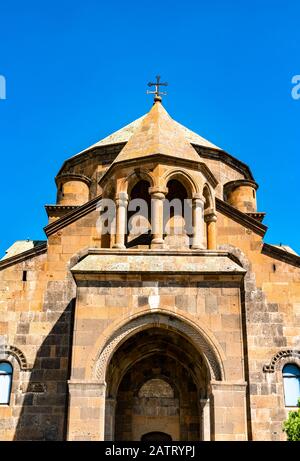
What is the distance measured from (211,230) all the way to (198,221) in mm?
588

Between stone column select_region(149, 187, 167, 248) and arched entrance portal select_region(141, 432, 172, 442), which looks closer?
stone column select_region(149, 187, 167, 248)

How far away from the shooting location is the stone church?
10531mm

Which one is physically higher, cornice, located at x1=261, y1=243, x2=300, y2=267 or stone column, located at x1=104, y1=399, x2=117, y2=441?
cornice, located at x1=261, y1=243, x2=300, y2=267

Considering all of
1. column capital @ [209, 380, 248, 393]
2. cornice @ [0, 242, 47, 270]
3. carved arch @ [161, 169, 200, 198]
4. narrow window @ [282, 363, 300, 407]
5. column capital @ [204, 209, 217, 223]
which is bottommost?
column capital @ [209, 380, 248, 393]

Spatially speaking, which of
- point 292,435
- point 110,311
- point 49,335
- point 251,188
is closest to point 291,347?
point 292,435

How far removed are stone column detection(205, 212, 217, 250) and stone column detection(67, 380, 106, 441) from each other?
3.58 meters

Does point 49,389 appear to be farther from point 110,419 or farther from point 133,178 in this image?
point 133,178

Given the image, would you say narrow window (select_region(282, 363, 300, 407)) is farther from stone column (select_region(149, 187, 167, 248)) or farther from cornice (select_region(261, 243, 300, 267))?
stone column (select_region(149, 187, 167, 248))

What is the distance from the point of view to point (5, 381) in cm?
1222

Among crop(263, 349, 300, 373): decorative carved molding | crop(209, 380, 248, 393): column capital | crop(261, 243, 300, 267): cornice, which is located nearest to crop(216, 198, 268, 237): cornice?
crop(261, 243, 300, 267): cornice

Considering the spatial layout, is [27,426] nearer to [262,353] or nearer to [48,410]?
[48,410]

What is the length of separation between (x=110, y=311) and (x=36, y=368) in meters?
2.59

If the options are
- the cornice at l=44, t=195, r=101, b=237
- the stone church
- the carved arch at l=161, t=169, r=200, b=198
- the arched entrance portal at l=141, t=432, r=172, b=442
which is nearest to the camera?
the stone church

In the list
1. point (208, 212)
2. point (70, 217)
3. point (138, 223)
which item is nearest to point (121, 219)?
point (138, 223)
